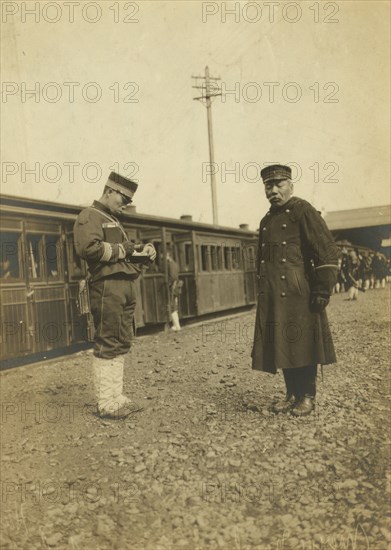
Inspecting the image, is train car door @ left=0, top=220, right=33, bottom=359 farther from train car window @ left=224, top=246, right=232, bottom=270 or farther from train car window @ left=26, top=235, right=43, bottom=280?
train car window @ left=224, top=246, right=232, bottom=270

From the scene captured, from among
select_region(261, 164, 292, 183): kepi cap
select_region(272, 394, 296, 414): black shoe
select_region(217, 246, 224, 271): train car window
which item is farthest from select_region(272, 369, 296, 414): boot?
select_region(217, 246, 224, 271): train car window

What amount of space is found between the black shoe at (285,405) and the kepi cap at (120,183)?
2033 millimetres

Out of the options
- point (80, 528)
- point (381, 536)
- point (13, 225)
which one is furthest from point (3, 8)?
point (381, 536)

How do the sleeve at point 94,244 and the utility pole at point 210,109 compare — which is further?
the utility pole at point 210,109

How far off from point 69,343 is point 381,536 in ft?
19.0

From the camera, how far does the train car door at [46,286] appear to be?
649 cm

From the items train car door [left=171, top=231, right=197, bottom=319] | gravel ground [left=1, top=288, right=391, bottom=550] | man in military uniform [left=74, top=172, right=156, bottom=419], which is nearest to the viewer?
gravel ground [left=1, top=288, right=391, bottom=550]

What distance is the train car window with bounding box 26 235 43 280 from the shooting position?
6508 millimetres

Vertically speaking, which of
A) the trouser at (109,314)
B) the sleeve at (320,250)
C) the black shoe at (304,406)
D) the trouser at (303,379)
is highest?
the sleeve at (320,250)

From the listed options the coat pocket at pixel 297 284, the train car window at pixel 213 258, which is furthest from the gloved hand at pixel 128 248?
the train car window at pixel 213 258

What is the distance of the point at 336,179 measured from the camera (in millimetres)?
4613

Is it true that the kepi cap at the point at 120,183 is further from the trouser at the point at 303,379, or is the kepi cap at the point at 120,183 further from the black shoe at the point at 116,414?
the trouser at the point at 303,379

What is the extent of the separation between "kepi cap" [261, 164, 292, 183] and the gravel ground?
1.78 metres

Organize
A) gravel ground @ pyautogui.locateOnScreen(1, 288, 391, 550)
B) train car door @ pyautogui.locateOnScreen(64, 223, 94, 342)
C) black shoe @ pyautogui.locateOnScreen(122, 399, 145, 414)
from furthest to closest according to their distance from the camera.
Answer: train car door @ pyautogui.locateOnScreen(64, 223, 94, 342) → black shoe @ pyautogui.locateOnScreen(122, 399, 145, 414) → gravel ground @ pyautogui.locateOnScreen(1, 288, 391, 550)
